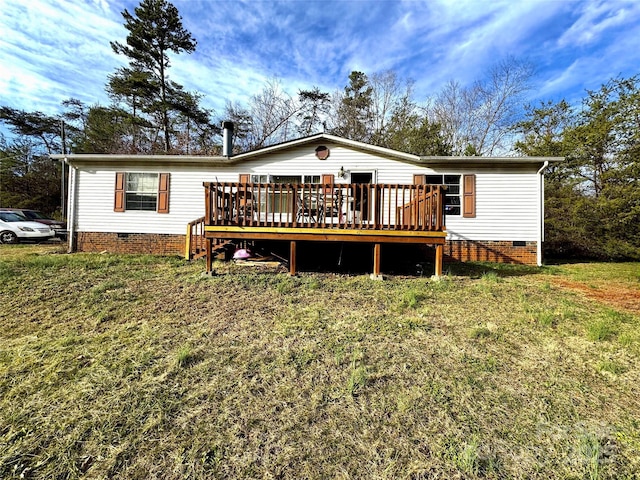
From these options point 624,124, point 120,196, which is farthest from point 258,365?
point 624,124

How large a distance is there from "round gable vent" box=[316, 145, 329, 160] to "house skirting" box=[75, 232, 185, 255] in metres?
4.71

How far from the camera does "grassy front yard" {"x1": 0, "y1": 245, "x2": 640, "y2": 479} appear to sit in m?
1.68

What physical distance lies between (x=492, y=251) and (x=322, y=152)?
561 centimetres

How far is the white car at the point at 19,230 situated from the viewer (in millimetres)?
10773

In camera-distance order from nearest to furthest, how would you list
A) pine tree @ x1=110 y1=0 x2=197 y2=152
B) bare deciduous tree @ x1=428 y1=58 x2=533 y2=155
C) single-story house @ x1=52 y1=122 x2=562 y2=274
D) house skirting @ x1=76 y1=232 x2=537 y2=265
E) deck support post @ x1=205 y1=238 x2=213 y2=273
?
deck support post @ x1=205 y1=238 x2=213 y2=273 → single-story house @ x1=52 y1=122 x2=562 y2=274 → house skirting @ x1=76 y1=232 x2=537 y2=265 → pine tree @ x1=110 y1=0 x2=197 y2=152 → bare deciduous tree @ x1=428 y1=58 x2=533 y2=155

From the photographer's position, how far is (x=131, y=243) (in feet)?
29.0

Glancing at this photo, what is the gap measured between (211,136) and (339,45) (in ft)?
35.8

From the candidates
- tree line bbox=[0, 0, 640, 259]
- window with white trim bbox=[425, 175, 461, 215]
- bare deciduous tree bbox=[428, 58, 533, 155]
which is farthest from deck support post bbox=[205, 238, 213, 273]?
bare deciduous tree bbox=[428, 58, 533, 155]

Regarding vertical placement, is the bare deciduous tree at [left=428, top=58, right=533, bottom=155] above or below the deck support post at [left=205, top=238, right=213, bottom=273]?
above

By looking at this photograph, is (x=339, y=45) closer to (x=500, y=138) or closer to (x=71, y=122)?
(x=500, y=138)

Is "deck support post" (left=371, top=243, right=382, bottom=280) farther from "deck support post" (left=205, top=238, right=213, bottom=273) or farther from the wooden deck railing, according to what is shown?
"deck support post" (left=205, top=238, right=213, bottom=273)

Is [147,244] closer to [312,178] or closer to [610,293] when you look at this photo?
[312,178]

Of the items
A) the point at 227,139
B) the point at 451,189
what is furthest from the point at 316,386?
the point at 227,139

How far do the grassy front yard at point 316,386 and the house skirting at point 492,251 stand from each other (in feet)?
11.9
